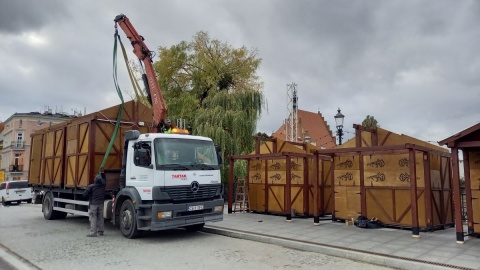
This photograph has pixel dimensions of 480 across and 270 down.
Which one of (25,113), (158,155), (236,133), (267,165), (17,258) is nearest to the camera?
(17,258)

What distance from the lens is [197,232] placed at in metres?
10.7

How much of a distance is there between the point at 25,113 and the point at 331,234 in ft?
213

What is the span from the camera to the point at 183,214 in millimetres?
9180

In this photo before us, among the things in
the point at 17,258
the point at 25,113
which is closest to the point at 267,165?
the point at 17,258

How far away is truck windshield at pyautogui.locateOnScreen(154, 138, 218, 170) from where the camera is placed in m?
9.12

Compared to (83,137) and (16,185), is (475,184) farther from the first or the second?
(16,185)

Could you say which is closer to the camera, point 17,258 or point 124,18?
point 17,258

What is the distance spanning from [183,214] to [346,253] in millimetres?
4087

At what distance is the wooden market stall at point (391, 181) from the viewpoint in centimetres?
1013

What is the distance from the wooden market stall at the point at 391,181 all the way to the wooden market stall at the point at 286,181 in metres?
1.28

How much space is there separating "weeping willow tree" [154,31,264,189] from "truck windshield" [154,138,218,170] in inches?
407

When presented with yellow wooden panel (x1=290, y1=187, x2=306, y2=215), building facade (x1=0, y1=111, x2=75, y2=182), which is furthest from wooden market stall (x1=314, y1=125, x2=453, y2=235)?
building facade (x1=0, y1=111, x2=75, y2=182)

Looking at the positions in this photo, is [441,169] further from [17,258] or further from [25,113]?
[25,113]

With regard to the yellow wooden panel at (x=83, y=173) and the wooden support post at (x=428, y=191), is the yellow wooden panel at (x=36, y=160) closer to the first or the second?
the yellow wooden panel at (x=83, y=173)
